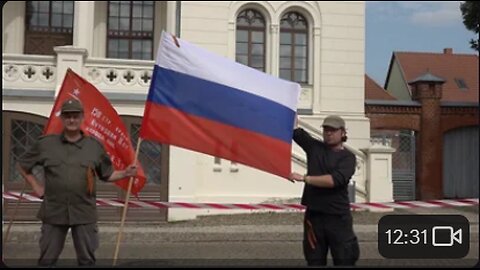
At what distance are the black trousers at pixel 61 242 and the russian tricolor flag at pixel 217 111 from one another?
1049 mm

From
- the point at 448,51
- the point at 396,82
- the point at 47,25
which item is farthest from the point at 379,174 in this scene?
the point at 448,51

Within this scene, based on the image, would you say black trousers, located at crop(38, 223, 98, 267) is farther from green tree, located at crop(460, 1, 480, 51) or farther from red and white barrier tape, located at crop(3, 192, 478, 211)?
green tree, located at crop(460, 1, 480, 51)

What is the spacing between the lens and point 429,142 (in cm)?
1973

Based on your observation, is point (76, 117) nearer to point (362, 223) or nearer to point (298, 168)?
point (362, 223)

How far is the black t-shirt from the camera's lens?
5.09 m

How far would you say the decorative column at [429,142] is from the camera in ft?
64.1

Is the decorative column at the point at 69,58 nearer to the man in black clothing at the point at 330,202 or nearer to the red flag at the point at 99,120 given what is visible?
the red flag at the point at 99,120

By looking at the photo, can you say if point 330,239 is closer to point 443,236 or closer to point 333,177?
point 333,177

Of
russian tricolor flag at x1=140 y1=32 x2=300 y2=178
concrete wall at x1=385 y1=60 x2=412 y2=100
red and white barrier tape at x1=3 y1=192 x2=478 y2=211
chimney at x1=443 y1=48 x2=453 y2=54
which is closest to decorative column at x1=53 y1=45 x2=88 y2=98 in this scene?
red and white barrier tape at x1=3 y1=192 x2=478 y2=211

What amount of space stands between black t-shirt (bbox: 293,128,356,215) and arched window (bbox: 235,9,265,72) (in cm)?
1358

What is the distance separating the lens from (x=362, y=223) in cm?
1305

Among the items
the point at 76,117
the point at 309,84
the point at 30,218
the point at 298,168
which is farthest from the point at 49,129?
the point at 309,84

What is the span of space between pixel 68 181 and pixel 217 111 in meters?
1.47

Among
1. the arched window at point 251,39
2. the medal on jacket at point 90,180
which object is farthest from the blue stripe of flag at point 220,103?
the arched window at point 251,39
